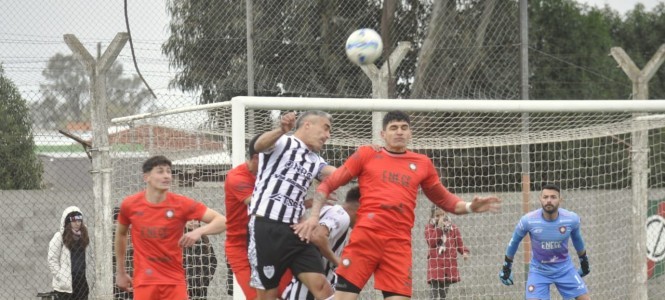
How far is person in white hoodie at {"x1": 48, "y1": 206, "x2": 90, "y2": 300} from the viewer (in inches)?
438

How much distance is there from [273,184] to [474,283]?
5.79 m

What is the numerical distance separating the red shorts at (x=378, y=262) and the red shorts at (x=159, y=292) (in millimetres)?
1610

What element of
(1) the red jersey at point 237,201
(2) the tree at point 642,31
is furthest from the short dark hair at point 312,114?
(2) the tree at point 642,31

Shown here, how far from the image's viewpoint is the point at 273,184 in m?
7.70

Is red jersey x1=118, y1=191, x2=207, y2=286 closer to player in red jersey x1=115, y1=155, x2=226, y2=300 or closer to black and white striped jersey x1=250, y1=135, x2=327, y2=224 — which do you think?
player in red jersey x1=115, y1=155, x2=226, y2=300

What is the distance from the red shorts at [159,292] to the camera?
8453 mm

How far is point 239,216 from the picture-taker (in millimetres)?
8555

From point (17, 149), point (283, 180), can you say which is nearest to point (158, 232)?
point (283, 180)

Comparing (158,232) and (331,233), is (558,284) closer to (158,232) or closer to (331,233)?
(331,233)

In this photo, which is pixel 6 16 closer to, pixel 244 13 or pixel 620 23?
pixel 244 13

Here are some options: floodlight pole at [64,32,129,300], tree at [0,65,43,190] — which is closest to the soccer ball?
floodlight pole at [64,32,129,300]

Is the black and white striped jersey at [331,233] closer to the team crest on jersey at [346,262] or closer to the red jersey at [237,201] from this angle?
the team crest on jersey at [346,262]

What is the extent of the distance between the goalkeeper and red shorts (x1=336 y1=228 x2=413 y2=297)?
12.8 feet

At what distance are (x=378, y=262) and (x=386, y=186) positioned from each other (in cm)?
57
